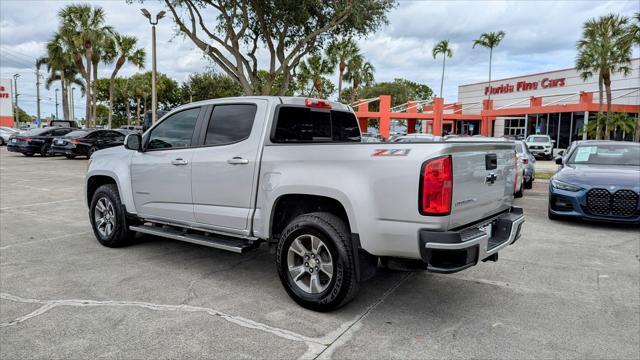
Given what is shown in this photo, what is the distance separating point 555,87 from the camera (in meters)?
36.9

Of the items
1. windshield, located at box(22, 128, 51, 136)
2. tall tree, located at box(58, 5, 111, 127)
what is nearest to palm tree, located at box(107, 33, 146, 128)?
tall tree, located at box(58, 5, 111, 127)

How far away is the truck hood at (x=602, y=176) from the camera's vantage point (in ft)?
23.9

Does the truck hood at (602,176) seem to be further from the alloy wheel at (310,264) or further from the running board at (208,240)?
the running board at (208,240)

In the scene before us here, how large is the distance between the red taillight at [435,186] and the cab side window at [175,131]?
2.77 metres

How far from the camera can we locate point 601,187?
24.0 ft

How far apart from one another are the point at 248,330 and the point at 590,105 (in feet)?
108

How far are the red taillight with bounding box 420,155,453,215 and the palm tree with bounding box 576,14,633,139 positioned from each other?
91.9 feet

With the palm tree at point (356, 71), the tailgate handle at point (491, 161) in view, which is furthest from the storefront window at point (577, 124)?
the tailgate handle at point (491, 161)

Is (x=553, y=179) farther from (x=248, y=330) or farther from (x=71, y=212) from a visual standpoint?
(x=71, y=212)

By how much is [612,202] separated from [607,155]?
1768mm

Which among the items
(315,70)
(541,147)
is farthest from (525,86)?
(315,70)

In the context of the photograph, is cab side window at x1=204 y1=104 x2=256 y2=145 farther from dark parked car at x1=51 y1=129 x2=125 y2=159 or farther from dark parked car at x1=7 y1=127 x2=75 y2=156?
dark parked car at x1=7 y1=127 x2=75 y2=156

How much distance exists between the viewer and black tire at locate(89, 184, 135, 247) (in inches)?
225

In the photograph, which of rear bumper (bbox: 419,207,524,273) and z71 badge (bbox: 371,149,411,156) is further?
z71 badge (bbox: 371,149,411,156)
